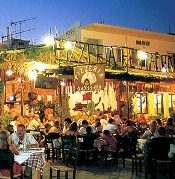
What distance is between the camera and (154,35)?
28594 millimetres

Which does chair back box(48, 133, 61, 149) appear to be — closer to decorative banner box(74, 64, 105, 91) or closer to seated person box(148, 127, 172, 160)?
decorative banner box(74, 64, 105, 91)

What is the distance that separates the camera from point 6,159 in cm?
757

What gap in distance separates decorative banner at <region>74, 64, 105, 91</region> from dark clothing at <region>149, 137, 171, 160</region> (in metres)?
4.43

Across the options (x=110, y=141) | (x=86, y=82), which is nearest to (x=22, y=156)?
(x=110, y=141)

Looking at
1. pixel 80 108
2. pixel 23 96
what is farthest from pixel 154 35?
pixel 23 96

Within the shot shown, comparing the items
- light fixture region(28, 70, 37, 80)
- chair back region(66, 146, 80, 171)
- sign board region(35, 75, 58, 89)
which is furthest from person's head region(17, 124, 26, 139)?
light fixture region(28, 70, 37, 80)

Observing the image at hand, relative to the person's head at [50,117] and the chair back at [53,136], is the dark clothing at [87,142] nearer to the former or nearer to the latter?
the chair back at [53,136]

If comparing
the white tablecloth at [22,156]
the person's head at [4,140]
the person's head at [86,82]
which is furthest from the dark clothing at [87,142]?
the person's head at [4,140]

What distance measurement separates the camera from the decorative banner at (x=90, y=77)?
45.4 ft

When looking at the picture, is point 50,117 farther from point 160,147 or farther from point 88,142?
point 160,147

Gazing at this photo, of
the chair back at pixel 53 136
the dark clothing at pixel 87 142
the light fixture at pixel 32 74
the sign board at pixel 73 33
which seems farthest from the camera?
the light fixture at pixel 32 74

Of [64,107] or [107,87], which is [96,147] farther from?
[107,87]

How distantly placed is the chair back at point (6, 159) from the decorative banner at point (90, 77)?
263 inches

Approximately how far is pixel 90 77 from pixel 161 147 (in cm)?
502
